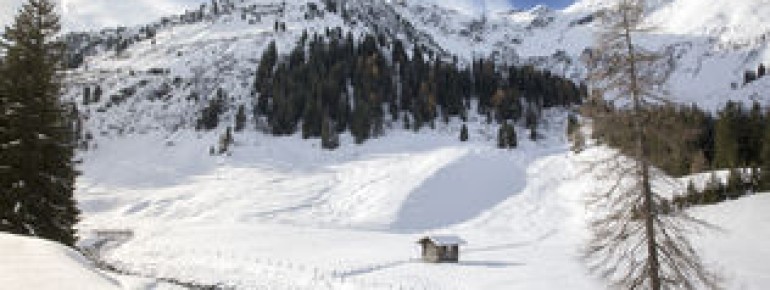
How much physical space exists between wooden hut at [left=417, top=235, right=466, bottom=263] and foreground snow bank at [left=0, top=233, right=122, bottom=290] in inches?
1462

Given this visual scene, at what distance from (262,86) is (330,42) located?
24284mm

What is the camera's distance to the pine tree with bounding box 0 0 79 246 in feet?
70.3

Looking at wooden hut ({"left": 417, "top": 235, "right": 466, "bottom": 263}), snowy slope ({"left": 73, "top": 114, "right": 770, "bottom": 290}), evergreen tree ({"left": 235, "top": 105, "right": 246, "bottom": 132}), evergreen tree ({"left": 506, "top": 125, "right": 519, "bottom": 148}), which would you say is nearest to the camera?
snowy slope ({"left": 73, "top": 114, "right": 770, "bottom": 290})

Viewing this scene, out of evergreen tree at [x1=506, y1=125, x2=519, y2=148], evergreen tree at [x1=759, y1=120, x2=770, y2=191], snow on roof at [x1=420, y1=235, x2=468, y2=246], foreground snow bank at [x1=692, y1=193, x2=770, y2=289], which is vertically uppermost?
evergreen tree at [x1=506, y1=125, x2=519, y2=148]

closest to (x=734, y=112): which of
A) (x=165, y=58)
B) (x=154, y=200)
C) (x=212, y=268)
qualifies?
(x=212, y=268)

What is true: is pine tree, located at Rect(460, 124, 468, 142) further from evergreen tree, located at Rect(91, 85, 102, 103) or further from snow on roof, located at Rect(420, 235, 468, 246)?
evergreen tree, located at Rect(91, 85, 102, 103)

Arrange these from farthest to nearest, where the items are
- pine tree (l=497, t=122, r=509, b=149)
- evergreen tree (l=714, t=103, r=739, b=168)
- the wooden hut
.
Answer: pine tree (l=497, t=122, r=509, b=149) → evergreen tree (l=714, t=103, r=739, b=168) → the wooden hut

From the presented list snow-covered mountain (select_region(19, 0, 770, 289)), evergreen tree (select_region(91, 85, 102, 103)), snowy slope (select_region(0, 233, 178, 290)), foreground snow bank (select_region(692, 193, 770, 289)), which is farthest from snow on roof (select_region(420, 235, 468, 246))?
evergreen tree (select_region(91, 85, 102, 103))

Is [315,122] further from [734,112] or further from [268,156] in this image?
[734,112]

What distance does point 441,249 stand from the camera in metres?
42.9

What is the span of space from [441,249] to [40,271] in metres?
38.5

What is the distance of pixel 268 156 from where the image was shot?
88750 mm

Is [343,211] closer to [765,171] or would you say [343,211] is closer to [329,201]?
[329,201]

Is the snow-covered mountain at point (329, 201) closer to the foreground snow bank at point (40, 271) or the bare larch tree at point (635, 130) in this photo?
the bare larch tree at point (635, 130)
